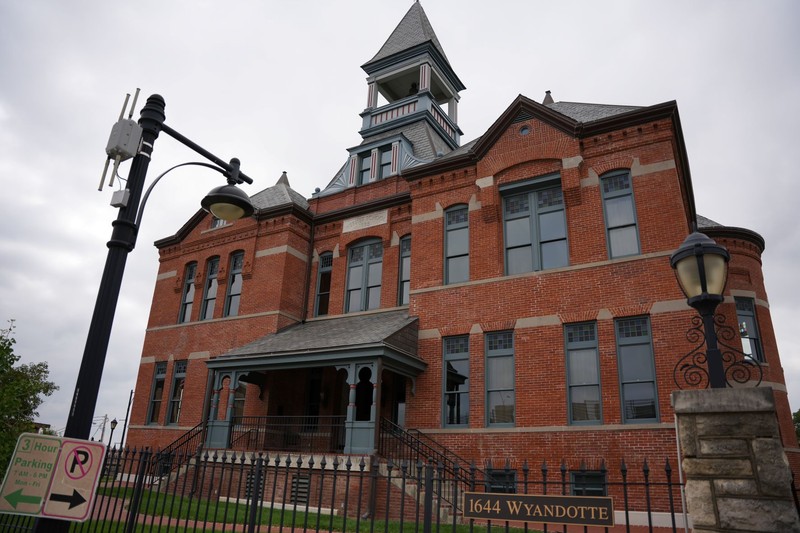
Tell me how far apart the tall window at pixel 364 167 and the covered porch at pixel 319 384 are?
6.59 meters

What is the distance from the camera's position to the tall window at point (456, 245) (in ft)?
59.5

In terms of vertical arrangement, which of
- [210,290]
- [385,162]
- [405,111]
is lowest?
[210,290]

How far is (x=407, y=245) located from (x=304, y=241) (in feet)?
16.0

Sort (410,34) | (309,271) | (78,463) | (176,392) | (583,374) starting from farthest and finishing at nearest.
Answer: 1. (410,34)
2. (176,392)
3. (309,271)
4. (583,374)
5. (78,463)

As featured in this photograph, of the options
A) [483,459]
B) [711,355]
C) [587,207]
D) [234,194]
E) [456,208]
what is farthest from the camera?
[456,208]

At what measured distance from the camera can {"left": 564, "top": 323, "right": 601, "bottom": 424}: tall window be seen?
14.5 metres

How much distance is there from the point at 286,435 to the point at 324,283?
6.21 metres

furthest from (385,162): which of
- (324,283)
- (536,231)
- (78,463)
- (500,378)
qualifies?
(78,463)

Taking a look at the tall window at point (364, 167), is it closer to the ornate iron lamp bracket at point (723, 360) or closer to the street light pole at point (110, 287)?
the ornate iron lamp bracket at point (723, 360)

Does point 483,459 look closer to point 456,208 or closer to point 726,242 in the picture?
point 456,208

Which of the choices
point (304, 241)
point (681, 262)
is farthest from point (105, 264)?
point (304, 241)

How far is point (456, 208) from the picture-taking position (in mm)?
18922

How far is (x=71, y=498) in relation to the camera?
5441mm

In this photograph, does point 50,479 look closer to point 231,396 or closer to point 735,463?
point 735,463
